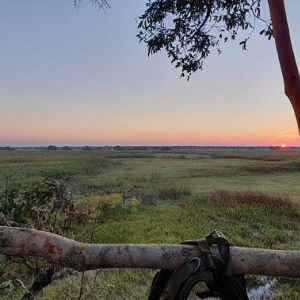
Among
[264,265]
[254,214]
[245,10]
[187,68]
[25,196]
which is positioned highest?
[245,10]

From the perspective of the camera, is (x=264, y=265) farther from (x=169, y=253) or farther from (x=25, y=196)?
(x=25, y=196)

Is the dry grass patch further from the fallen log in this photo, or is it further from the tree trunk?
the fallen log

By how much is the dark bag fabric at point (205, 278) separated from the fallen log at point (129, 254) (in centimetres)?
6

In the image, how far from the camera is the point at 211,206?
22.6 metres

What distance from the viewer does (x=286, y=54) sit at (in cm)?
480

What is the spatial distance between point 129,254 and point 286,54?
136 inches

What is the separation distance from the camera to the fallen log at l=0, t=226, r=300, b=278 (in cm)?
232

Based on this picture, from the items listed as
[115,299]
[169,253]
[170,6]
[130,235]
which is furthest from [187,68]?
[130,235]

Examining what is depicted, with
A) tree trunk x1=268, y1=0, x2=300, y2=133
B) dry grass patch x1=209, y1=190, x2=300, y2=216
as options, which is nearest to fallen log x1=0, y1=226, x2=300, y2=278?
tree trunk x1=268, y1=0, x2=300, y2=133

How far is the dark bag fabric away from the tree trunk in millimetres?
2934

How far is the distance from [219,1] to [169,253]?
5843 millimetres

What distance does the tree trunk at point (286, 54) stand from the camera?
471cm

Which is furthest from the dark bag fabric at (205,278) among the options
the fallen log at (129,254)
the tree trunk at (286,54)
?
the tree trunk at (286,54)

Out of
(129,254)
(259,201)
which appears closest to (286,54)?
(129,254)
